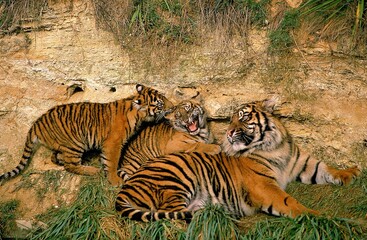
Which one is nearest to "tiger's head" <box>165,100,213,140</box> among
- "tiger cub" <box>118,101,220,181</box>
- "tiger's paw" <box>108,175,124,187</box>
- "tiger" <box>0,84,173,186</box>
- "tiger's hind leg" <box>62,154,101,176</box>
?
"tiger cub" <box>118,101,220,181</box>

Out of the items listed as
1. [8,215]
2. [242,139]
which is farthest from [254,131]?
[8,215]

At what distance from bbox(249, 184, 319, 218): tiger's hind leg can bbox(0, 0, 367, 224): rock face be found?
984 mm

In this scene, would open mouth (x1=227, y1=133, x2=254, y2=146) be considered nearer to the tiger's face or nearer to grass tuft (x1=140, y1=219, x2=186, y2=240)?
the tiger's face

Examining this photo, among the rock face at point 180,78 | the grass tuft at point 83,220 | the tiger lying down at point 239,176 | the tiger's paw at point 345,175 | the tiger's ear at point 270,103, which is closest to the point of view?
the grass tuft at point 83,220

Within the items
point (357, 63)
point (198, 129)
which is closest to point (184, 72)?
point (198, 129)

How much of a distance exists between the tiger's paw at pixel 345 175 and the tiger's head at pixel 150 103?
1810mm

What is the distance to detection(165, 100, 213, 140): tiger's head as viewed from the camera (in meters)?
7.12

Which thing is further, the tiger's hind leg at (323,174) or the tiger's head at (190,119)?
the tiger's head at (190,119)

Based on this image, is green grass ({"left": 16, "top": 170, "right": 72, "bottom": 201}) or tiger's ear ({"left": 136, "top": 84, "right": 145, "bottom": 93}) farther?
tiger's ear ({"left": 136, "top": 84, "right": 145, "bottom": 93})

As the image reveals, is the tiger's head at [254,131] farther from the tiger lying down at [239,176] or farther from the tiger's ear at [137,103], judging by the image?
the tiger's ear at [137,103]

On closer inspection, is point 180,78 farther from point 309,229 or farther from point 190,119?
point 309,229

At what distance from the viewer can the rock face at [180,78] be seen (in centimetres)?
698

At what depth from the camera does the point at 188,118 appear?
7.12m

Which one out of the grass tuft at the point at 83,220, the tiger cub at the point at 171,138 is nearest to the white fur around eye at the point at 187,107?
the tiger cub at the point at 171,138
